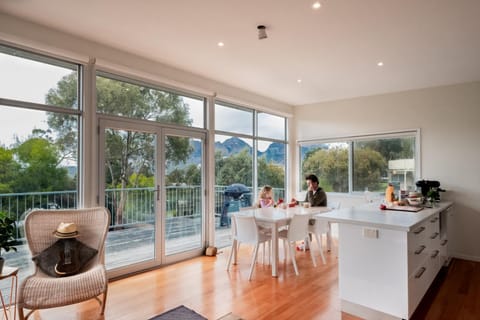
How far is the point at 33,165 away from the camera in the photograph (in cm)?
309

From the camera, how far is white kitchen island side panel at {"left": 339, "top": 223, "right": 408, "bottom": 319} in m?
2.51

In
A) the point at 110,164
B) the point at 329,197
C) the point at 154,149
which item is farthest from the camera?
the point at 329,197

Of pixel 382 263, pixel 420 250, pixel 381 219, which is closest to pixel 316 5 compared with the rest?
pixel 381 219

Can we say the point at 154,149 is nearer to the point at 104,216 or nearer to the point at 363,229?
the point at 104,216

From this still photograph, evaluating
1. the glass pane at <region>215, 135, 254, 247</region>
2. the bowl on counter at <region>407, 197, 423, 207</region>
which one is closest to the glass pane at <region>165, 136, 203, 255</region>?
the glass pane at <region>215, 135, 254, 247</region>

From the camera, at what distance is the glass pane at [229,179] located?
5113 millimetres

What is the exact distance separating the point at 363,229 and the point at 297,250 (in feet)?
7.84

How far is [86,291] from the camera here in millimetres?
2467

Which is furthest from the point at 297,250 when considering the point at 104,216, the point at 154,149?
the point at 104,216

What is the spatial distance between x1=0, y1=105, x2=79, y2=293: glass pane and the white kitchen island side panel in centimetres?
292

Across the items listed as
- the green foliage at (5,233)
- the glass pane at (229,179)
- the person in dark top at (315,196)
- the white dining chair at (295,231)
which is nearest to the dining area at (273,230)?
the white dining chair at (295,231)

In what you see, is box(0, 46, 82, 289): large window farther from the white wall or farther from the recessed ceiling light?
the white wall

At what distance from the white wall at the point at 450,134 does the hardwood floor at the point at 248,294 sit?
802 mm

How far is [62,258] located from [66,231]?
0.80ft
